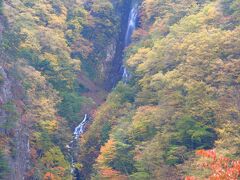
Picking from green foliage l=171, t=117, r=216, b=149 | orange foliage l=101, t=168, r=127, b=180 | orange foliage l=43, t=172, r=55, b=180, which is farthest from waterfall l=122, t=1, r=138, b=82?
green foliage l=171, t=117, r=216, b=149

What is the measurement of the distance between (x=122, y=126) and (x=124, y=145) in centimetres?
239

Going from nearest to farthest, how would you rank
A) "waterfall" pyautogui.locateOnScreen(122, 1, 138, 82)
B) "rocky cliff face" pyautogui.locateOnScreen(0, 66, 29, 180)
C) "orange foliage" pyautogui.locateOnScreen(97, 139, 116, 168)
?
"orange foliage" pyautogui.locateOnScreen(97, 139, 116, 168) < "rocky cliff face" pyautogui.locateOnScreen(0, 66, 29, 180) < "waterfall" pyautogui.locateOnScreen(122, 1, 138, 82)

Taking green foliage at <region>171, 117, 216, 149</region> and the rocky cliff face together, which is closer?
green foliage at <region>171, 117, 216, 149</region>

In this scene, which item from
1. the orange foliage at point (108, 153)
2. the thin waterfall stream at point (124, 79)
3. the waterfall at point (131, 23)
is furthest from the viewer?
the waterfall at point (131, 23)

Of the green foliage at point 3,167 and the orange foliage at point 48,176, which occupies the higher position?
the green foliage at point 3,167

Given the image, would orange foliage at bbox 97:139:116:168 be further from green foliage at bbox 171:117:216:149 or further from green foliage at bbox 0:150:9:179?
green foliage at bbox 0:150:9:179

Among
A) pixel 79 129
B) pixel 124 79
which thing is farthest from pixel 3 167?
pixel 124 79

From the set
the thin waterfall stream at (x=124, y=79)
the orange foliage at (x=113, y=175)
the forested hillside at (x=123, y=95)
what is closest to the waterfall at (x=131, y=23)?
the thin waterfall stream at (x=124, y=79)

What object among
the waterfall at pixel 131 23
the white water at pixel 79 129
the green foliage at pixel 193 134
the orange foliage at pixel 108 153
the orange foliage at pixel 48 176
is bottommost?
the white water at pixel 79 129

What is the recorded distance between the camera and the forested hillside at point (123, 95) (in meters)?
18.6

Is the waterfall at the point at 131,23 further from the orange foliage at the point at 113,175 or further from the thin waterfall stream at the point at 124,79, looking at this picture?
the orange foliage at the point at 113,175

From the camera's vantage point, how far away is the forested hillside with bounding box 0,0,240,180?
18594mm

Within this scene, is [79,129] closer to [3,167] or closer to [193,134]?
[3,167]

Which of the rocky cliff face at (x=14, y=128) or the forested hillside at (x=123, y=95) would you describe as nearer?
the forested hillside at (x=123, y=95)
